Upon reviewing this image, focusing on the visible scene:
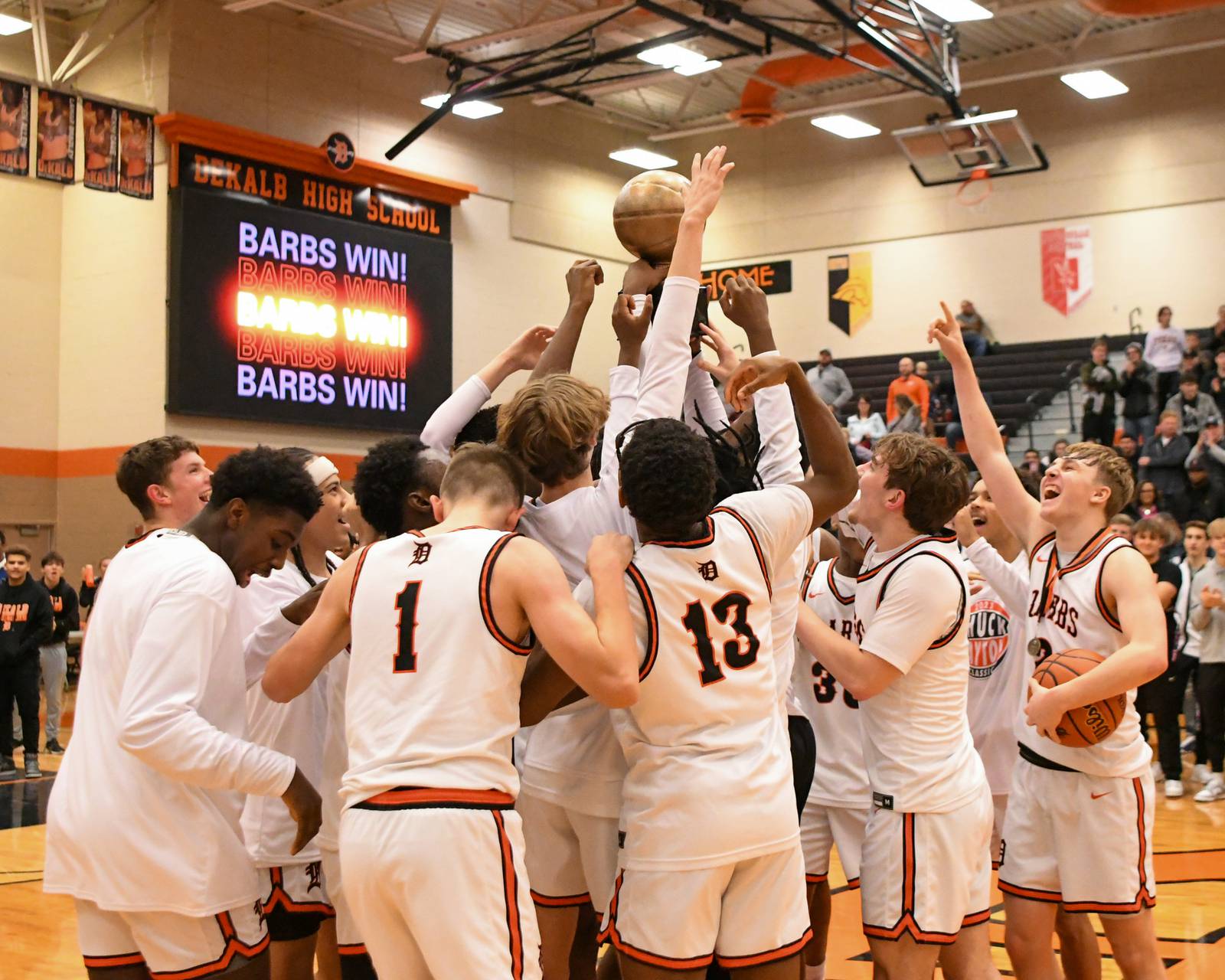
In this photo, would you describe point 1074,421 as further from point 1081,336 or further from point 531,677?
point 531,677

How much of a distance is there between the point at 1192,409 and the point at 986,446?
41.6 ft

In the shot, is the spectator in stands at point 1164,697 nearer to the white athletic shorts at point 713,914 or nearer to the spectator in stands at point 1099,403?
the spectator in stands at point 1099,403

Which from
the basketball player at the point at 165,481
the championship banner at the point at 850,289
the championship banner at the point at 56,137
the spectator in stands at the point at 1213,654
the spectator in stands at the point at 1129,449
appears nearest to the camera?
the basketball player at the point at 165,481

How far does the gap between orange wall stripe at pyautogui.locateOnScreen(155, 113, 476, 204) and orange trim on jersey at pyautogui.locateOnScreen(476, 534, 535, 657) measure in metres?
14.8

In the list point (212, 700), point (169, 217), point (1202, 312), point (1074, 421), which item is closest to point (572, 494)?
point (212, 700)

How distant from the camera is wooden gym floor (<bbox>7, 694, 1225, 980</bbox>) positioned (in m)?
5.77

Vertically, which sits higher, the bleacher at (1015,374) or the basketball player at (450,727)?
the bleacher at (1015,374)

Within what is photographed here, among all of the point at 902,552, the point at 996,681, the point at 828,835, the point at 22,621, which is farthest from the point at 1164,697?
the point at 22,621

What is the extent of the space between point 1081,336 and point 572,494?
1877cm

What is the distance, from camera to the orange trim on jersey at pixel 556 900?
12.1 feet

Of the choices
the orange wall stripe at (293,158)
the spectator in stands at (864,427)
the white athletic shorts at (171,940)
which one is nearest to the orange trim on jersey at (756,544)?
the white athletic shorts at (171,940)

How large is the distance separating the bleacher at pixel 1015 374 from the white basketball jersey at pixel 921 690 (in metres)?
15.3

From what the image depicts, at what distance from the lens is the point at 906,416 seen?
18.1 metres

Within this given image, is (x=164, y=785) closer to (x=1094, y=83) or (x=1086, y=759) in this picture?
(x=1086, y=759)
